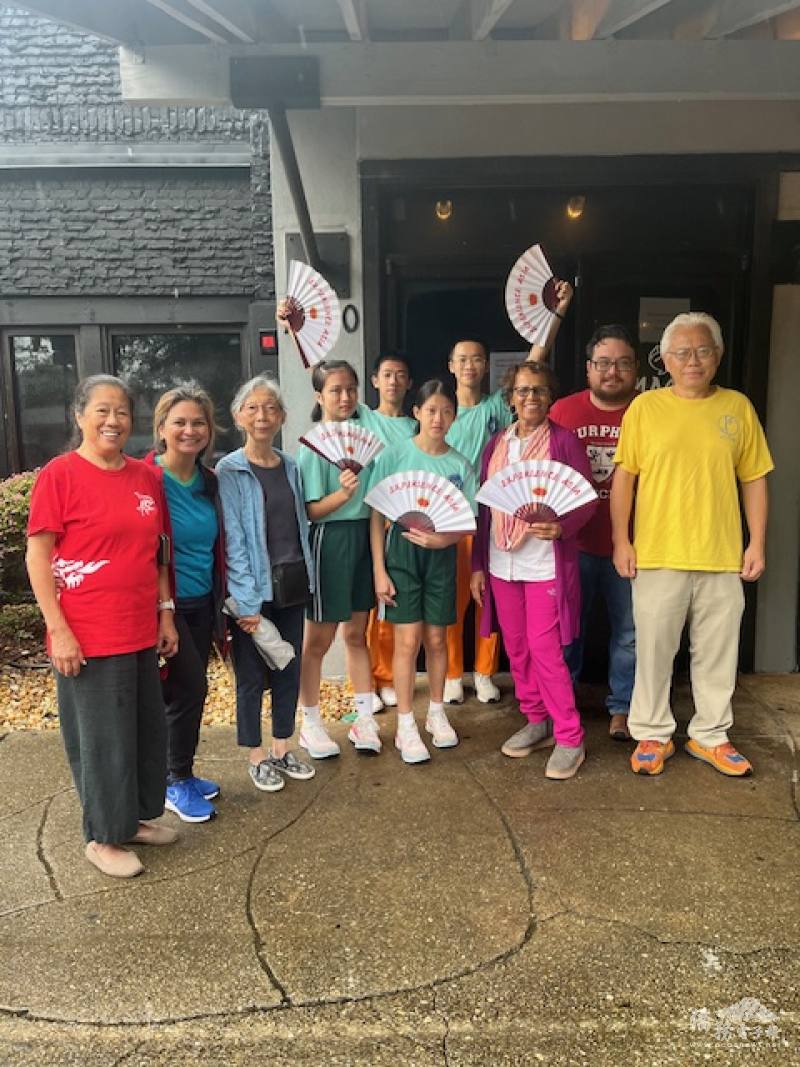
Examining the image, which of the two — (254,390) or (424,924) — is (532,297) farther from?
(424,924)

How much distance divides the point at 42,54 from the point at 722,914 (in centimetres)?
900

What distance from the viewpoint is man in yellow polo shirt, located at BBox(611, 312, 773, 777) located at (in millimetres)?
3656

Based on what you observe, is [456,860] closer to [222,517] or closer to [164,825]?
[164,825]

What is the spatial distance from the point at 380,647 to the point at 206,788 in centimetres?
137

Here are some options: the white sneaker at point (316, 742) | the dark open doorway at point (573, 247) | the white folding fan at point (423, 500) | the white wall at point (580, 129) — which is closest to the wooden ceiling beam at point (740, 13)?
the white wall at point (580, 129)

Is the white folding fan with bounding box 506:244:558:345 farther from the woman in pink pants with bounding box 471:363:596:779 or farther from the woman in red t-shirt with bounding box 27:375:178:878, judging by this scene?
the woman in red t-shirt with bounding box 27:375:178:878

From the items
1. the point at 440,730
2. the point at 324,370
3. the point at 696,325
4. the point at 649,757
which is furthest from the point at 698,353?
the point at 440,730

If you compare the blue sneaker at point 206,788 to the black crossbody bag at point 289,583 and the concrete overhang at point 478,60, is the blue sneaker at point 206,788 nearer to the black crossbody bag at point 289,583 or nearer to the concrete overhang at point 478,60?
the black crossbody bag at point 289,583

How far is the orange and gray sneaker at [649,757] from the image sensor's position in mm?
3854

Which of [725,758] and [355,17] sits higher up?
[355,17]

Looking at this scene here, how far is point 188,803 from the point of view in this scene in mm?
3539

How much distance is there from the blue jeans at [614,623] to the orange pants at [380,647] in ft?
3.25

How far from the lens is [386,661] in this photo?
4.80 metres

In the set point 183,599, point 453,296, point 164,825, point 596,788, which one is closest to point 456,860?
point 596,788
